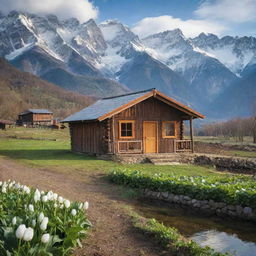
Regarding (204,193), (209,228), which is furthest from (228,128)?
(209,228)

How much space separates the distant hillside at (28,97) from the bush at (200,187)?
90.8 metres

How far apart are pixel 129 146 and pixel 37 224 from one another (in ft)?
54.2

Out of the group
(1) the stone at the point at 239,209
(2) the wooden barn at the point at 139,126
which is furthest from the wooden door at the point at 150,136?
(1) the stone at the point at 239,209

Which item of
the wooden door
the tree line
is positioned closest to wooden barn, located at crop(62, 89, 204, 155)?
the wooden door

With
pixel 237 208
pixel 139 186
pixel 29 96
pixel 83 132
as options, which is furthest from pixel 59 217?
pixel 29 96

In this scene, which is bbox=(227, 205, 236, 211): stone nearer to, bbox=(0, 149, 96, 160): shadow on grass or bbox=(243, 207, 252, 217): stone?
bbox=(243, 207, 252, 217): stone

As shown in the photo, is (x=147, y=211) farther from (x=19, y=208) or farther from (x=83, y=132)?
(x=83, y=132)

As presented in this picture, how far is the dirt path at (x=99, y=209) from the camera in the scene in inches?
253

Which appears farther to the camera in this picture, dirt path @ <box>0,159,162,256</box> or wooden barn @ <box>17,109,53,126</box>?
wooden barn @ <box>17,109,53,126</box>

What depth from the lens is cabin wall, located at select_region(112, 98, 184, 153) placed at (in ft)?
70.7

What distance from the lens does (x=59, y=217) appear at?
19.6ft

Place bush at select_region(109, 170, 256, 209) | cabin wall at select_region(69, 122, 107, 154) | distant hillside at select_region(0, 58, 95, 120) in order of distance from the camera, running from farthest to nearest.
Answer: distant hillside at select_region(0, 58, 95, 120), cabin wall at select_region(69, 122, 107, 154), bush at select_region(109, 170, 256, 209)

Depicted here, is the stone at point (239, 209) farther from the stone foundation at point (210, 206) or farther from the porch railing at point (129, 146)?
the porch railing at point (129, 146)

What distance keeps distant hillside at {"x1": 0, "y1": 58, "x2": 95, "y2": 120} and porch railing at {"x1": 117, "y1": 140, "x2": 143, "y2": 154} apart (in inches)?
3241
